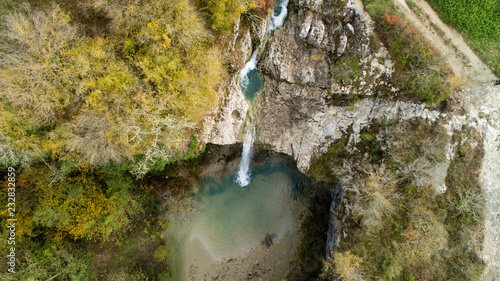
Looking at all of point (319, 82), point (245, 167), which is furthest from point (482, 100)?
point (245, 167)

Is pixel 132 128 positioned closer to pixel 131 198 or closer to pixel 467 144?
pixel 131 198

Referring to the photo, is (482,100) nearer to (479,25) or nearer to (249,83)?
(479,25)

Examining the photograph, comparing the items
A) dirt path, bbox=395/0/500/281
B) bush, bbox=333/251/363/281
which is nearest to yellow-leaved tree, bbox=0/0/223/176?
bush, bbox=333/251/363/281

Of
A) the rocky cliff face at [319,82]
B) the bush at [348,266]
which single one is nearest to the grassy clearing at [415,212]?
the bush at [348,266]

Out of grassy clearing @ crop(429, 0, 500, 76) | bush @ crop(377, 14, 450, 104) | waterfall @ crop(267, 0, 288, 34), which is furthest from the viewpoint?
waterfall @ crop(267, 0, 288, 34)

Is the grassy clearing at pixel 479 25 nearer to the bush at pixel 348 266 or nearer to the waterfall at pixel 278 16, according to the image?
the waterfall at pixel 278 16

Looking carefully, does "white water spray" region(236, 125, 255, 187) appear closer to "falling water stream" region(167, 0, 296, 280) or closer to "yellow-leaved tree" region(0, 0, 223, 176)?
"falling water stream" region(167, 0, 296, 280)
